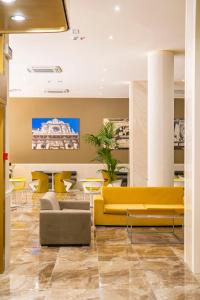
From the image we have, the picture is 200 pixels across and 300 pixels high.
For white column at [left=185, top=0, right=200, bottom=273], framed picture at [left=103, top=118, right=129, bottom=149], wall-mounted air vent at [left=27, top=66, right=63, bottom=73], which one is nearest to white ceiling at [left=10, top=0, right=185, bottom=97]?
wall-mounted air vent at [left=27, top=66, right=63, bottom=73]

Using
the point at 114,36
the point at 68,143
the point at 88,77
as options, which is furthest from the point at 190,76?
the point at 68,143

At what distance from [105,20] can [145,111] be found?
6.40 metres

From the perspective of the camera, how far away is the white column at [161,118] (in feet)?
33.7

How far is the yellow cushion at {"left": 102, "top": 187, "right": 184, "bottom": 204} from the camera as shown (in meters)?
9.62

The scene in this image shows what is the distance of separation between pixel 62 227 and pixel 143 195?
2.83m

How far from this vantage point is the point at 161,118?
406 inches

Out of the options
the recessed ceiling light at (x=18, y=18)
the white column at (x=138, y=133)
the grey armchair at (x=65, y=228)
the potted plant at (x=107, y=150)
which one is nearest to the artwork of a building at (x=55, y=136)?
the potted plant at (x=107, y=150)

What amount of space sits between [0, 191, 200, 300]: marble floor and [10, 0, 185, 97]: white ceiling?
13.5ft

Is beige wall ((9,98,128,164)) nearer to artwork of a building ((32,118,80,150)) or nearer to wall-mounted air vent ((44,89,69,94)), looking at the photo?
artwork of a building ((32,118,80,150))

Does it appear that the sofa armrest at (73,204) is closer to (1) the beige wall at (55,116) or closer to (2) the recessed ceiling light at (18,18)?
(2) the recessed ceiling light at (18,18)

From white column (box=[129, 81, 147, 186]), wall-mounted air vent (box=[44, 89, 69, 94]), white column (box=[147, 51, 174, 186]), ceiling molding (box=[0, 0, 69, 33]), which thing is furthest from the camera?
wall-mounted air vent (box=[44, 89, 69, 94])

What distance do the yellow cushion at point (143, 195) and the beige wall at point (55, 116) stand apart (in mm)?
8525

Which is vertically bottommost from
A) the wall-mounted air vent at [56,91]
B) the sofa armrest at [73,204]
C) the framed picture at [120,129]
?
the sofa armrest at [73,204]

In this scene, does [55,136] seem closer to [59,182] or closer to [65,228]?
[59,182]
